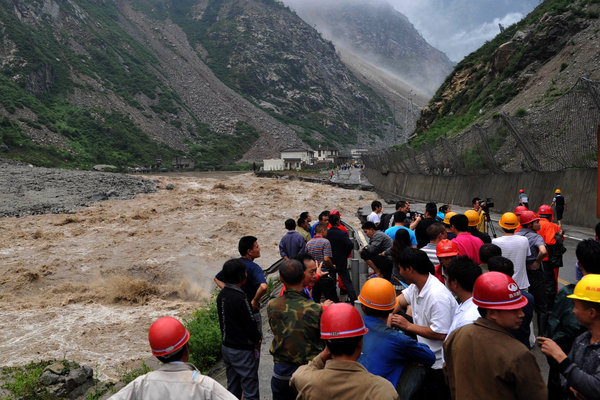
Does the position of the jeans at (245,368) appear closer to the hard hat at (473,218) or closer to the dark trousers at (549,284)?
the hard hat at (473,218)

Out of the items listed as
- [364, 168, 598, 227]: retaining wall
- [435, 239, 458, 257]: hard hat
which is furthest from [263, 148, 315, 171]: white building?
[435, 239, 458, 257]: hard hat

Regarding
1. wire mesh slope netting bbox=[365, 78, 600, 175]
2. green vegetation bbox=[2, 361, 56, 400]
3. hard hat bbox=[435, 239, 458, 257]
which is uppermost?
wire mesh slope netting bbox=[365, 78, 600, 175]

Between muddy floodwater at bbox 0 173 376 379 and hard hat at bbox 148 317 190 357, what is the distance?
21.6 ft

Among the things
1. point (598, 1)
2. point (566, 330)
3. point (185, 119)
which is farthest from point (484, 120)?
point (185, 119)

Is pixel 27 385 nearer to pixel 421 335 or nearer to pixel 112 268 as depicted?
pixel 421 335

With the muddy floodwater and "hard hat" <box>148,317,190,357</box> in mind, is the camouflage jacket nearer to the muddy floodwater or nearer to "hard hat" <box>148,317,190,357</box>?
"hard hat" <box>148,317,190,357</box>

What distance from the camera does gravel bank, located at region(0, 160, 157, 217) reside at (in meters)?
29.0

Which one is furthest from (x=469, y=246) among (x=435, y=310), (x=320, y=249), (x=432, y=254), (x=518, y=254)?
(x=320, y=249)

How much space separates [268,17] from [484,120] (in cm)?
18349

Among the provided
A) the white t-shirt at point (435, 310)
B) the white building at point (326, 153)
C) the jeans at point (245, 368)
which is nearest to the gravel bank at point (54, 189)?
the jeans at point (245, 368)

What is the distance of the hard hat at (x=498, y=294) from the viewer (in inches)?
96.0

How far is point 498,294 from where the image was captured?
8.09 ft

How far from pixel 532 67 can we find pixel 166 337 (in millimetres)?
38284

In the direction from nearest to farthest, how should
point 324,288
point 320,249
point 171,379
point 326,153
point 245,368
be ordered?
point 171,379, point 245,368, point 324,288, point 320,249, point 326,153
